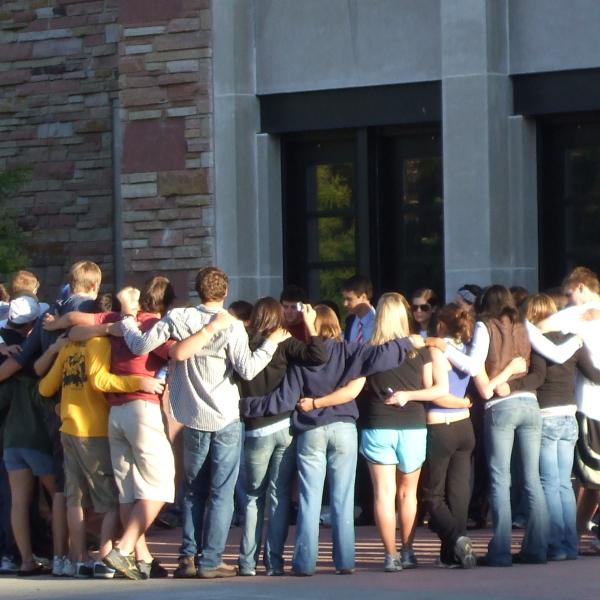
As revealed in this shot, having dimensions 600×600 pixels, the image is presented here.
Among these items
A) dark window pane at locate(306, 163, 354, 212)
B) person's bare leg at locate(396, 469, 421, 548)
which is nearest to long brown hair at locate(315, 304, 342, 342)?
person's bare leg at locate(396, 469, 421, 548)

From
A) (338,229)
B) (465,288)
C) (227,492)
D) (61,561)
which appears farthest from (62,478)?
(338,229)

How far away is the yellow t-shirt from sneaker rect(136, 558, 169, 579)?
88 cm

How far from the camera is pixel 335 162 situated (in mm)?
15367

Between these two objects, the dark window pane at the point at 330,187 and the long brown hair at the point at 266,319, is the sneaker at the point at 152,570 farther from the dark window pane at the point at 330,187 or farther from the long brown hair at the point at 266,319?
the dark window pane at the point at 330,187

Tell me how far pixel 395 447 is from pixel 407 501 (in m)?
0.38

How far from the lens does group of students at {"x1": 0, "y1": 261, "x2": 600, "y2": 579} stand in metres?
10.6

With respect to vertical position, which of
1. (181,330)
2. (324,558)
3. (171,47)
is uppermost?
(171,47)

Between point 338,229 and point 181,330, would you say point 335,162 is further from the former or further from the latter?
point 181,330

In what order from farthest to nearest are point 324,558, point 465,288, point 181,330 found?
1. point 465,288
2. point 324,558
3. point 181,330

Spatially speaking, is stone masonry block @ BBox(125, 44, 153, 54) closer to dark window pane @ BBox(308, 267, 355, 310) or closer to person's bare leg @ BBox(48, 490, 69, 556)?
dark window pane @ BBox(308, 267, 355, 310)

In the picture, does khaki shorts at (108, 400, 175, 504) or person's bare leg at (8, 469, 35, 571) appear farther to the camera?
person's bare leg at (8, 469, 35, 571)

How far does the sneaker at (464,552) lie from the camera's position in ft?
35.3

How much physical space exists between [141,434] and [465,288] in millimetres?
3613

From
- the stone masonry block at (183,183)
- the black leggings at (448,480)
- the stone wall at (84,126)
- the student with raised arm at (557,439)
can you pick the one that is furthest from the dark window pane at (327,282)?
the black leggings at (448,480)
